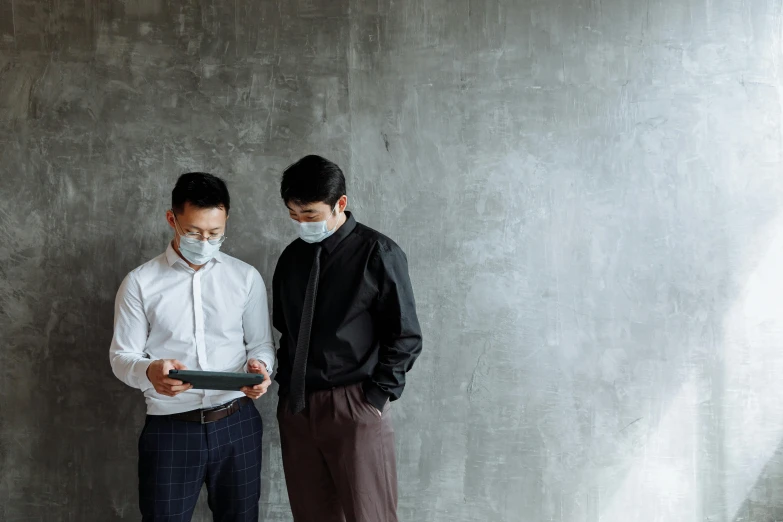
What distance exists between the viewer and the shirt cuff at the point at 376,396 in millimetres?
2061

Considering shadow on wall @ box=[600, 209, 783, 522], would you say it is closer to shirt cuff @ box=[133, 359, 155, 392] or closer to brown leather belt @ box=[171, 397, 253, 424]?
brown leather belt @ box=[171, 397, 253, 424]

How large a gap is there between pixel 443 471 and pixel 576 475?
55 cm

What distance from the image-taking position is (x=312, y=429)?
2082 millimetres

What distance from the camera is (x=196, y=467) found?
208 centimetres

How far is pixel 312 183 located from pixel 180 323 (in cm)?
66

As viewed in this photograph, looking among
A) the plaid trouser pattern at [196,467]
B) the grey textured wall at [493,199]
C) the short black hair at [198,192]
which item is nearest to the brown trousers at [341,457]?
the plaid trouser pattern at [196,467]

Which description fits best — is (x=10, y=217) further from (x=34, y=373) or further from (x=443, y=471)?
(x=443, y=471)

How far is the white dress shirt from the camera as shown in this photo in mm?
2096

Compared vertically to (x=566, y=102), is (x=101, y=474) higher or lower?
lower

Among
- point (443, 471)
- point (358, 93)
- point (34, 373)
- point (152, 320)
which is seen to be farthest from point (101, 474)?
point (358, 93)

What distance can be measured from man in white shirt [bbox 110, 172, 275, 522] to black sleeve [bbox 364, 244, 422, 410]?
377 millimetres

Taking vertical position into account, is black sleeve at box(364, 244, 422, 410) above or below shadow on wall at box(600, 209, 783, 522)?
above

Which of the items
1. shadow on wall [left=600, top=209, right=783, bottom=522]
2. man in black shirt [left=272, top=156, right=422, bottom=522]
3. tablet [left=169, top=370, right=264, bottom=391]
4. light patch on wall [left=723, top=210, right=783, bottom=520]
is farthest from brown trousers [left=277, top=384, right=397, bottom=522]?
light patch on wall [left=723, top=210, right=783, bottom=520]

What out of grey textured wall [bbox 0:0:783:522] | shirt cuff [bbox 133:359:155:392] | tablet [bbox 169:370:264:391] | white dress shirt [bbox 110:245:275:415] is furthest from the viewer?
grey textured wall [bbox 0:0:783:522]
